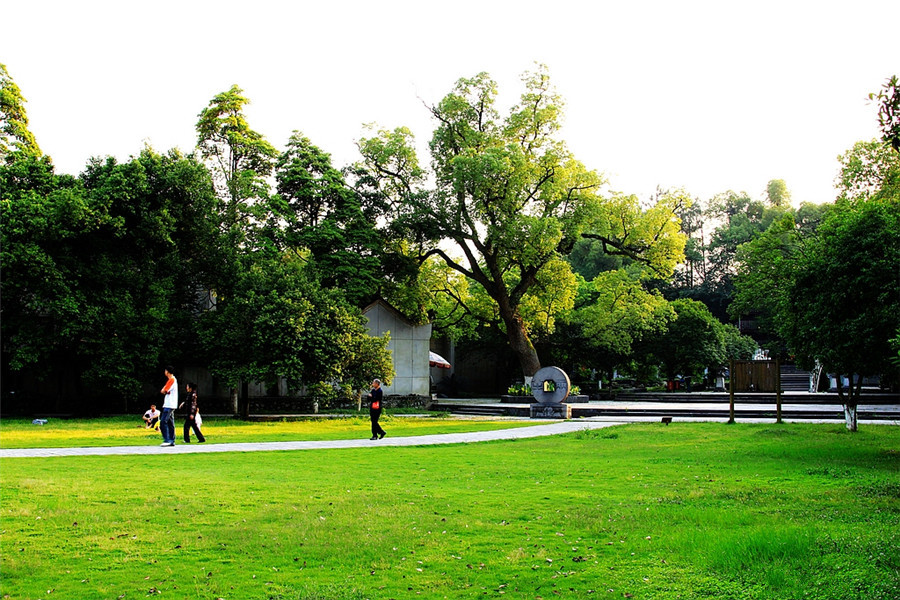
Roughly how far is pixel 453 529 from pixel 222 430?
49.4ft

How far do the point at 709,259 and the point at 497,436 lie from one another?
50845mm

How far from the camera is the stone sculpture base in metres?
25.2

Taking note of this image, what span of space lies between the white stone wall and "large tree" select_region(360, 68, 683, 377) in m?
3.27

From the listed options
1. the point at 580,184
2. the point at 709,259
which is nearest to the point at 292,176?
the point at 580,184

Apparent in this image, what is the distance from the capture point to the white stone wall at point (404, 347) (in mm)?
33094

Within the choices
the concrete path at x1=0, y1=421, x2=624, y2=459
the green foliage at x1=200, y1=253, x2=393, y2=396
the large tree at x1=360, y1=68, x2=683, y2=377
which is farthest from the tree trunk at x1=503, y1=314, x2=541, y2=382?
the concrete path at x1=0, y1=421, x2=624, y2=459

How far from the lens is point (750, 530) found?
659 cm

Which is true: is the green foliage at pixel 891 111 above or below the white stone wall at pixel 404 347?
above

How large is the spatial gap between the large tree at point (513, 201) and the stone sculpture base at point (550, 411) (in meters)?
6.84

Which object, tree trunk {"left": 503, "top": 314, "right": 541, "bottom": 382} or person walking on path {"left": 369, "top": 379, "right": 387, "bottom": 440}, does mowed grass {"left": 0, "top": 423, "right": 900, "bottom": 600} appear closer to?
person walking on path {"left": 369, "top": 379, "right": 387, "bottom": 440}

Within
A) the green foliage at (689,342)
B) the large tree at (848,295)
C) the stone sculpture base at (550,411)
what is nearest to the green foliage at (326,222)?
the stone sculpture base at (550,411)

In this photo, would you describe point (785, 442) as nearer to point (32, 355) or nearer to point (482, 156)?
point (482, 156)

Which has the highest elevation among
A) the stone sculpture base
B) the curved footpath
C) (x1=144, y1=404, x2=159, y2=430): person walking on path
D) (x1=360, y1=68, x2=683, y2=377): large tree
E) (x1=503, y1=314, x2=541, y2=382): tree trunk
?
(x1=360, y1=68, x2=683, y2=377): large tree

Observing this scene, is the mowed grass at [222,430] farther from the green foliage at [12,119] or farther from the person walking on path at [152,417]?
the green foliage at [12,119]
